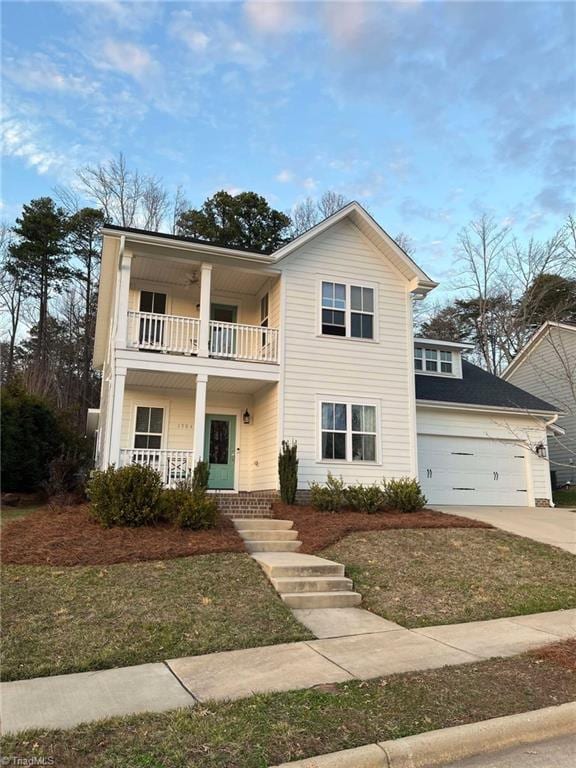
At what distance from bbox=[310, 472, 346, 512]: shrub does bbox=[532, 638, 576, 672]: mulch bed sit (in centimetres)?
676

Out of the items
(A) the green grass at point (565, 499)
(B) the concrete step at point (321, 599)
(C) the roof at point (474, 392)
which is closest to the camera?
(B) the concrete step at point (321, 599)

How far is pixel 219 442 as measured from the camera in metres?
14.9

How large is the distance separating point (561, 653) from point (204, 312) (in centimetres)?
1007

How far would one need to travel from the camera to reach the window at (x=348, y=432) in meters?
13.7

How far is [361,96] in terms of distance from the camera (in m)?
11.2

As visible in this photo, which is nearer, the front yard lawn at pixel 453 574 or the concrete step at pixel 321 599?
the concrete step at pixel 321 599

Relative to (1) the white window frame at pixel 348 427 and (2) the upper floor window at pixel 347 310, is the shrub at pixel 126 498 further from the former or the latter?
(2) the upper floor window at pixel 347 310

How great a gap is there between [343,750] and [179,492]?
25.1 ft

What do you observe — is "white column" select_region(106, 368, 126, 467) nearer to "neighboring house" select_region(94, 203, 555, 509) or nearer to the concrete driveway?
"neighboring house" select_region(94, 203, 555, 509)

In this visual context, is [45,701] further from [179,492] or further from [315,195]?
[315,195]

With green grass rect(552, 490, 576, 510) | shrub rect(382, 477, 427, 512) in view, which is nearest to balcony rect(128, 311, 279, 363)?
shrub rect(382, 477, 427, 512)

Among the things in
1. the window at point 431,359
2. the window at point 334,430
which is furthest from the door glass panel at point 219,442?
the window at point 431,359

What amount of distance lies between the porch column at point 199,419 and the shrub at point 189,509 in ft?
5.40

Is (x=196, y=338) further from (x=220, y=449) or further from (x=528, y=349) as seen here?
(x=528, y=349)
